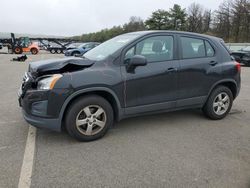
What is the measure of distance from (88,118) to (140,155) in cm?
97

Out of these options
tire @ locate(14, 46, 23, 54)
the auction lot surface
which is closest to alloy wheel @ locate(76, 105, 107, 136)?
the auction lot surface

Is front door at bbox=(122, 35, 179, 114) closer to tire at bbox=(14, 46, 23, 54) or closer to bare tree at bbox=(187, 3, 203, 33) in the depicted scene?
tire at bbox=(14, 46, 23, 54)

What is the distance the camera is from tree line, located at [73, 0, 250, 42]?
146ft

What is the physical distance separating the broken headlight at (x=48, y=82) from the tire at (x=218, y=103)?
3.00 metres

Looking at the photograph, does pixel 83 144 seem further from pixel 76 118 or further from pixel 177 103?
pixel 177 103

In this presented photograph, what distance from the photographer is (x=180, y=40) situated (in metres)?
4.57

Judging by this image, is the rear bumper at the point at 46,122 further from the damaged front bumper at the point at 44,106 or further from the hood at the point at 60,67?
the hood at the point at 60,67

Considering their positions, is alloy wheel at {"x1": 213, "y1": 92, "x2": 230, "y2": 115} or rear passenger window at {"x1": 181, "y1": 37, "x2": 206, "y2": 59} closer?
rear passenger window at {"x1": 181, "y1": 37, "x2": 206, "y2": 59}

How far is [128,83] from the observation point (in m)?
3.99

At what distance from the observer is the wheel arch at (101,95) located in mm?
3637

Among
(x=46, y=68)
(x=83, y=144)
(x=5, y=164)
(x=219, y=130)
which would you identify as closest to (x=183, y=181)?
(x=83, y=144)

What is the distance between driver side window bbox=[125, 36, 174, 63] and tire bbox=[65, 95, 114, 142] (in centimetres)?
92

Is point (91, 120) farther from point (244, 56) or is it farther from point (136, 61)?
point (244, 56)

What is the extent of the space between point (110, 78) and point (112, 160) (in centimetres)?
123
